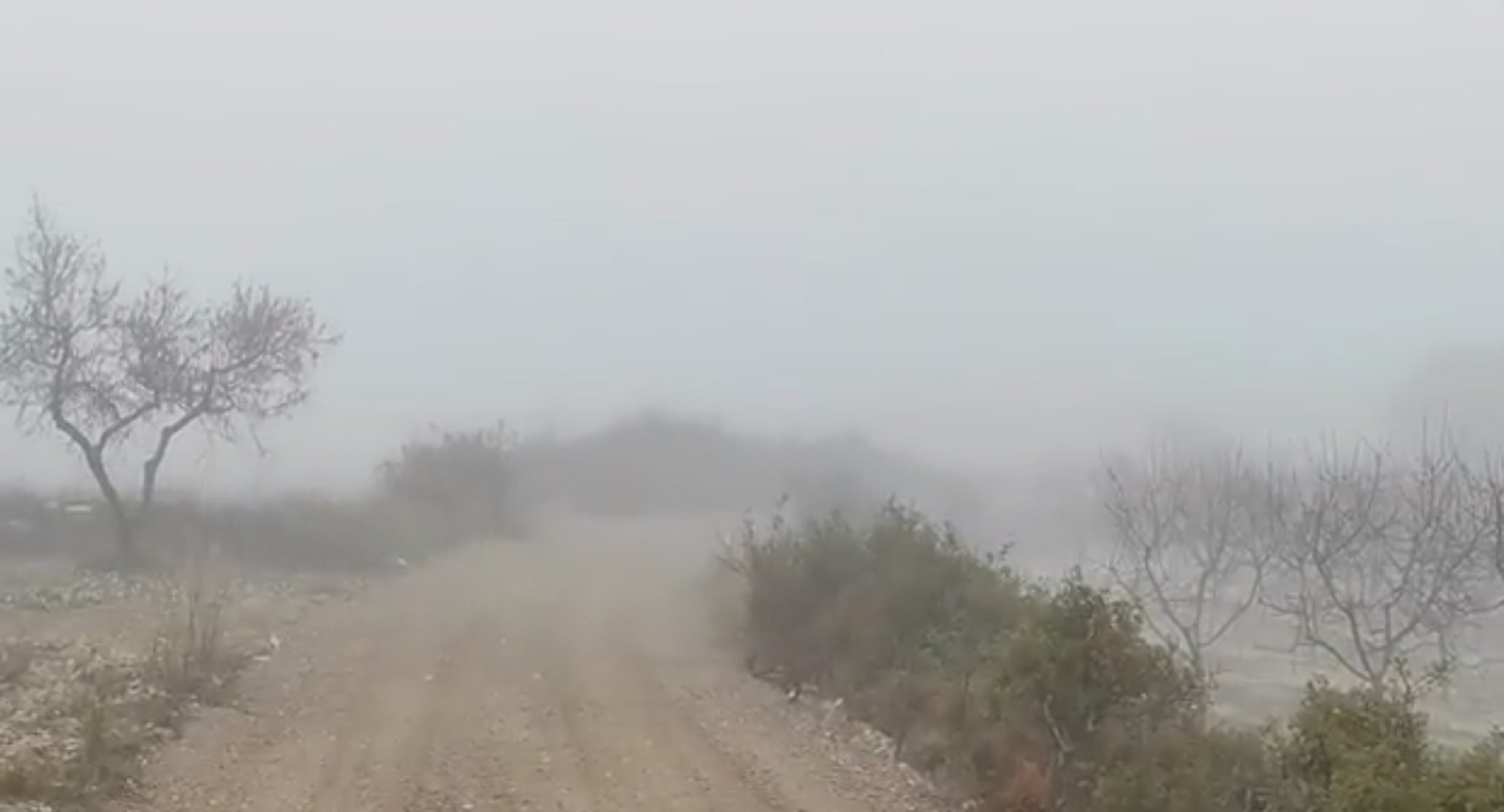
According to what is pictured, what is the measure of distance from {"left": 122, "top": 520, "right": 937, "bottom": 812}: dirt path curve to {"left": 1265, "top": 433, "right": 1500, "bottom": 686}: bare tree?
489 inches

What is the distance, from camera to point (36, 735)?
13688mm

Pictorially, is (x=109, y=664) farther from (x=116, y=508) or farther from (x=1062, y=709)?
(x=116, y=508)

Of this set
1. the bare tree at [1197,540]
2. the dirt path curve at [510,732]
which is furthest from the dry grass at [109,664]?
the bare tree at [1197,540]

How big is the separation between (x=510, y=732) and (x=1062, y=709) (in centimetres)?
676

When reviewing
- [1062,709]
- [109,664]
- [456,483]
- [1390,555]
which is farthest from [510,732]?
[456,483]

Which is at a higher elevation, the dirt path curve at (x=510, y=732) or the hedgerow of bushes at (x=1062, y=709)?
the hedgerow of bushes at (x=1062, y=709)

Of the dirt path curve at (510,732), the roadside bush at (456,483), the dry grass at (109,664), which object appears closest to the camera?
the dry grass at (109,664)

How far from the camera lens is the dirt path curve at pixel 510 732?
515 inches

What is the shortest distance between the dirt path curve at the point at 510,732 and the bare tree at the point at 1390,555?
1243 centimetres

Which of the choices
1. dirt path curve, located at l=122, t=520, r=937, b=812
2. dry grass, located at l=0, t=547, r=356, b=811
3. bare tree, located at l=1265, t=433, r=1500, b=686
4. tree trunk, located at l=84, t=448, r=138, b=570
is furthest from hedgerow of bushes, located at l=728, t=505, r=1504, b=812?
tree trunk, located at l=84, t=448, r=138, b=570

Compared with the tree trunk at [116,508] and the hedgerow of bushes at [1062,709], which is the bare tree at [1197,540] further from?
the tree trunk at [116,508]

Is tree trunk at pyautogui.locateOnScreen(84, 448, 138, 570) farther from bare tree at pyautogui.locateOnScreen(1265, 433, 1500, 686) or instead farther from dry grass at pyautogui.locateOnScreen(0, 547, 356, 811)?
bare tree at pyautogui.locateOnScreen(1265, 433, 1500, 686)

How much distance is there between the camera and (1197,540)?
113ft

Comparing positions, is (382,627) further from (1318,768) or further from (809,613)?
(1318,768)
